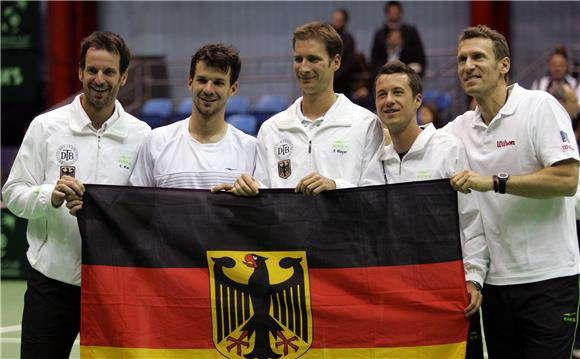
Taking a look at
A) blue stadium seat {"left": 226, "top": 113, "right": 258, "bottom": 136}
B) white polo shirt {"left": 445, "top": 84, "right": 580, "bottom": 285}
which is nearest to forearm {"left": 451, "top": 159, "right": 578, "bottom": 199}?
white polo shirt {"left": 445, "top": 84, "right": 580, "bottom": 285}

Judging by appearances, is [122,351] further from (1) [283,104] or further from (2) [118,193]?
(1) [283,104]

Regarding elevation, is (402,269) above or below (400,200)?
below

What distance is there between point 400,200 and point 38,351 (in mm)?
2116

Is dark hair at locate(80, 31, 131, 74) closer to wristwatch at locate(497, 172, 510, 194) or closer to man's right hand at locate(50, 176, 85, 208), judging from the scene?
man's right hand at locate(50, 176, 85, 208)

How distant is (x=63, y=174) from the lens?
5.36 metres

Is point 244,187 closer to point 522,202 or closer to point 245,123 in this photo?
point 522,202

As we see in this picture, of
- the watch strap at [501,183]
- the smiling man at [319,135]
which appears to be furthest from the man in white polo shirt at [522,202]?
the smiling man at [319,135]

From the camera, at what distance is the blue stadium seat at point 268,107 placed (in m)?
16.6

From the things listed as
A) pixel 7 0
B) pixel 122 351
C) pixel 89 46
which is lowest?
pixel 122 351

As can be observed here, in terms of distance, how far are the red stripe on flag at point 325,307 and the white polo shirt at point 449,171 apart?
14 cm

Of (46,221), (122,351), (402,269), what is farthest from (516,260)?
(46,221)

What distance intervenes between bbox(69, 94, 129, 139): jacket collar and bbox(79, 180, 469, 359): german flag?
13.1 inches

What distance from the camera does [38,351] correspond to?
5285 mm

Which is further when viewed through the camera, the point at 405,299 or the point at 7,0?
the point at 7,0
